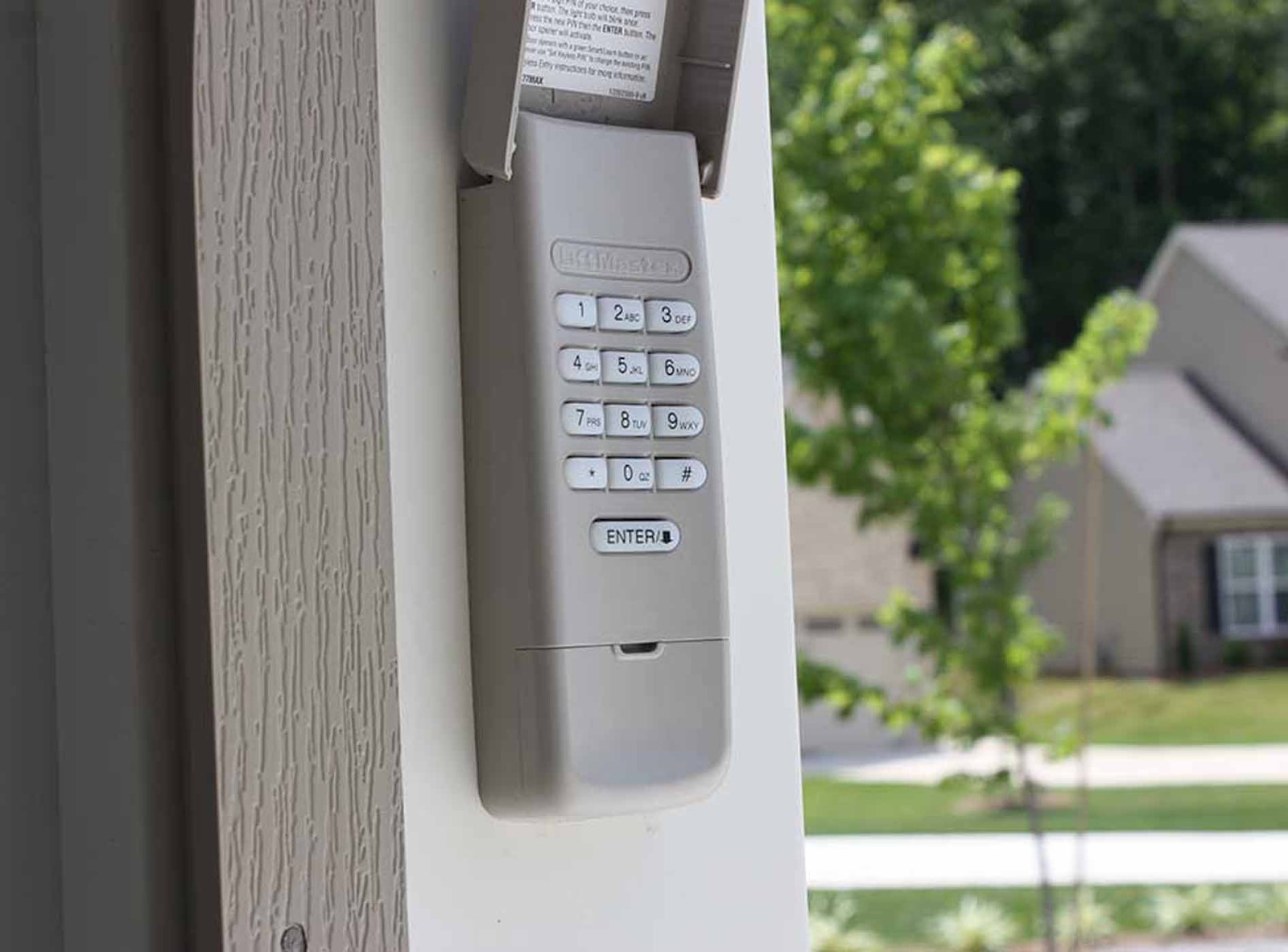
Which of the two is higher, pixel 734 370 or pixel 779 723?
pixel 734 370

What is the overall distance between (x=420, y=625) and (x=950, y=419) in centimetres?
732

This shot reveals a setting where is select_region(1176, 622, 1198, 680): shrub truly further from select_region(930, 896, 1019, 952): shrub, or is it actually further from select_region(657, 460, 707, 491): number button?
select_region(657, 460, 707, 491): number button

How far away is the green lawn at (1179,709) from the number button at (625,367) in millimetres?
18009

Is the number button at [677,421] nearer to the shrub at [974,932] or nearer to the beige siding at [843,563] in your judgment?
the shrub at [974,932]

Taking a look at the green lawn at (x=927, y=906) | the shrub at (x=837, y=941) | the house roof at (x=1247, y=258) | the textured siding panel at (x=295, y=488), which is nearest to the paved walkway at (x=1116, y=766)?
the green lawn at (x=927, y=906)

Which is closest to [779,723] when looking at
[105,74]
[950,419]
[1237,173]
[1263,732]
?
[105,74]

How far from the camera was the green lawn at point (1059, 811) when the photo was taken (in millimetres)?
12773

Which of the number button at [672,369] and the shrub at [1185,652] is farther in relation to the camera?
the shrub at [1185,652]

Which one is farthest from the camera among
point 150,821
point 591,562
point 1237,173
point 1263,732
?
point 1237,173

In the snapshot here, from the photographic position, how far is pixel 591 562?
769 mm

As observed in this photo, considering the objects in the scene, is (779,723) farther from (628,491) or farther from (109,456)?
(109,456)

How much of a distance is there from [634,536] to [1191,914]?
902cm

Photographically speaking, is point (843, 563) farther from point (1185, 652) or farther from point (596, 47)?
point (596, 47)

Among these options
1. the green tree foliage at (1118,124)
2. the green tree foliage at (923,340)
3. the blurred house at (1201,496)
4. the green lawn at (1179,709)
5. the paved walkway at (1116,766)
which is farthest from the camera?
the green tree foliage at (1118,124)
